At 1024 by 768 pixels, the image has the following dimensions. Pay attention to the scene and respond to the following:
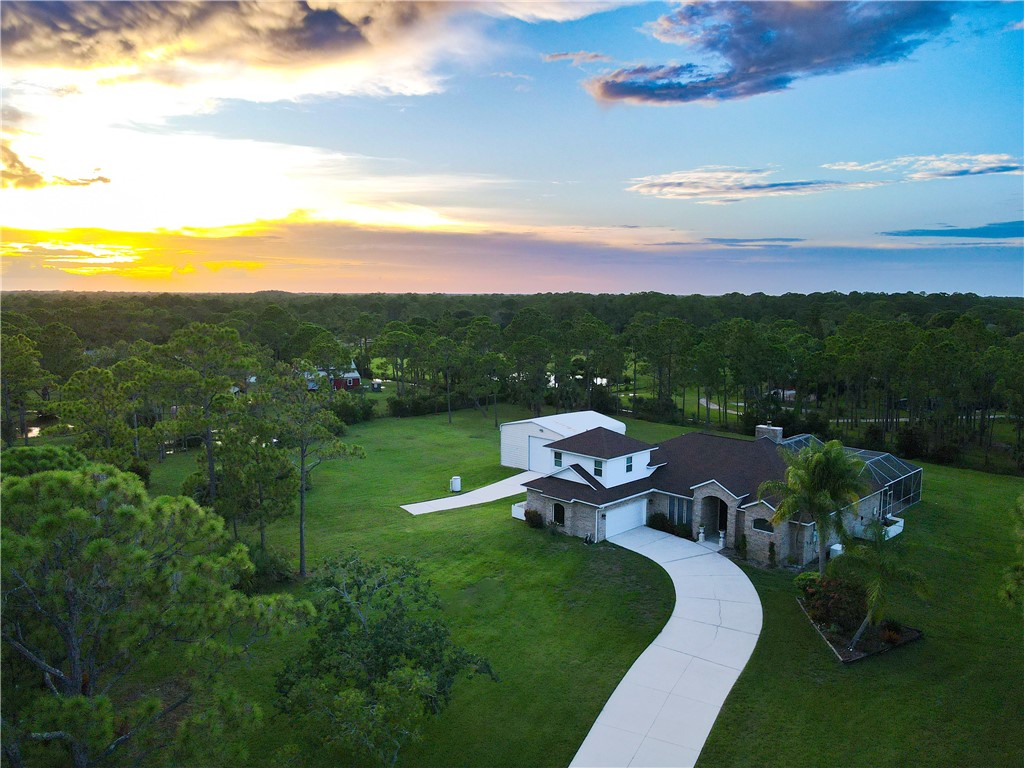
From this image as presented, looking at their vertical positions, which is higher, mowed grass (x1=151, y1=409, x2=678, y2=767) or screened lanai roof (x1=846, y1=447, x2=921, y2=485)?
screened lanai roof (x1=846, y1=447, x2=921, y2=485)

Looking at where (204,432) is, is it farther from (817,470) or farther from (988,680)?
(988,680)

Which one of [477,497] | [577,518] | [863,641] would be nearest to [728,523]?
[577,518]

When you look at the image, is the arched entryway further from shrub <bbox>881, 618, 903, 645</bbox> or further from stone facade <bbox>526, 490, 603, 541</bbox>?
shrub <bbox>881, 618, 903, 645</bbox>

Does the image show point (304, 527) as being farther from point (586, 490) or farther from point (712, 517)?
point (712, 517)

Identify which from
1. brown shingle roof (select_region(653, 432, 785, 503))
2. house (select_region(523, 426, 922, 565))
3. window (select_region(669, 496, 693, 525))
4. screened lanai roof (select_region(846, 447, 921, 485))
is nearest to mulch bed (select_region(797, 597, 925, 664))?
house (select_region(523, 426, 922, 565))

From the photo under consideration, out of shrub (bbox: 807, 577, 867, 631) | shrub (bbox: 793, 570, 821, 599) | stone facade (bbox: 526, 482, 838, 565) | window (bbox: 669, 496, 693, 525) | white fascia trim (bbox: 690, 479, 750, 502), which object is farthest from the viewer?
window (bbox: 669, 496, 693, 525)

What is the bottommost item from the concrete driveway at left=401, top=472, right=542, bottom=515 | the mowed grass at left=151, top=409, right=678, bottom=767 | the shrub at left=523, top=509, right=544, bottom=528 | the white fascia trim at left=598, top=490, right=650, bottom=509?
the concrete driveway at left=401, top=472, right=542, bottom=515
